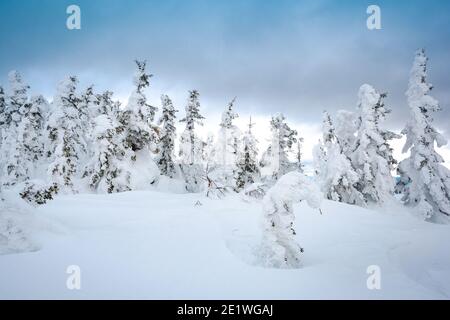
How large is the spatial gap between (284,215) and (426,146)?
24915mm

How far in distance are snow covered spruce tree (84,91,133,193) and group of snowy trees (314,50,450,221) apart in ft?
60.5

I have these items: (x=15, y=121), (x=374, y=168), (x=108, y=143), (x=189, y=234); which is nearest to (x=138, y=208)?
(x=189, y=234)

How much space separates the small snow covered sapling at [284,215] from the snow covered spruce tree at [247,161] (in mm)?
18621

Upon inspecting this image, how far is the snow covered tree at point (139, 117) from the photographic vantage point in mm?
23859

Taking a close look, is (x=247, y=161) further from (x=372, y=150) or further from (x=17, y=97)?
(x=17, y=97)

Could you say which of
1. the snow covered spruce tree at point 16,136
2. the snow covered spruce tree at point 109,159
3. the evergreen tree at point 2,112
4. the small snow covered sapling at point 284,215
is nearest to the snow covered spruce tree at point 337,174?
the snow covered spruce tree at point 109,159

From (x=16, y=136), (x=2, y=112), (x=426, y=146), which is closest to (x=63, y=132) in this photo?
(x=16, y=136)

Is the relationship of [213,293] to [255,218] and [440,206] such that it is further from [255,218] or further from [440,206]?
[440,206]

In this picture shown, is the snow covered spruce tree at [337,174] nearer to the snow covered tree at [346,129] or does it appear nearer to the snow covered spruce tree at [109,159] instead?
the snow covered tree at [346,129]

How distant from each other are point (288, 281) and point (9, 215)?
7.25 metres

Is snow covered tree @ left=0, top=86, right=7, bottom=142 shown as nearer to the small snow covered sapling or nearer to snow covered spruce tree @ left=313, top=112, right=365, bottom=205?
snow covered spruce tree @ left=313, top=112, right=365, bottom=205

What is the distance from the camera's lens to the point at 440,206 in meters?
26.2

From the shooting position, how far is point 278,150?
32.3 meters

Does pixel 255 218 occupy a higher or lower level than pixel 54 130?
lower
